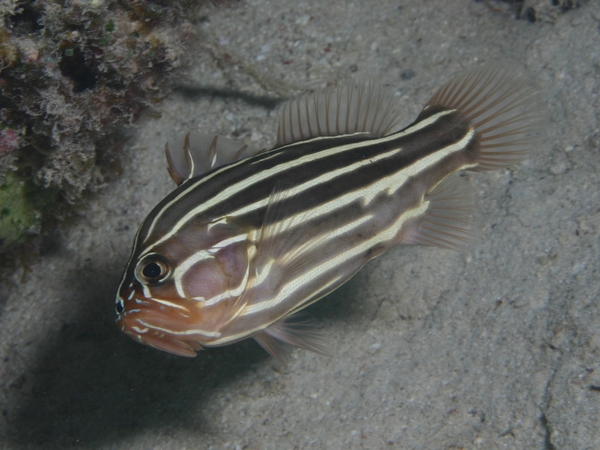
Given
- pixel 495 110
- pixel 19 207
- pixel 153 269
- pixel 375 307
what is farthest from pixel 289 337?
pixel 19 207

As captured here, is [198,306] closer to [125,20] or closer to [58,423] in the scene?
[125,20]

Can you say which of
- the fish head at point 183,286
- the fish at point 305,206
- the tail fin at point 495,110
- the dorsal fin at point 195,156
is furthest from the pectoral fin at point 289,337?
the tail fin at point 495,110

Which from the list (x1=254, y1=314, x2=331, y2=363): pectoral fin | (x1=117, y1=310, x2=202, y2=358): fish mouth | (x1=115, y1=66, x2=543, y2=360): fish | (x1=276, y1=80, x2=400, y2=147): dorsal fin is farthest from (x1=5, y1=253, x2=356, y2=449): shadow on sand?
(x1=117, y1=310, x2=202, y2=358): fish mouth

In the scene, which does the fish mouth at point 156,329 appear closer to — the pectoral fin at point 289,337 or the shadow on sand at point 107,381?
the pectoral fin at point 289,337

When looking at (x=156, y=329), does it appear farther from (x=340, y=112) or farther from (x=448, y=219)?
(x=448, y=219)

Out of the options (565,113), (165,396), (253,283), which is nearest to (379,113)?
(253,283)

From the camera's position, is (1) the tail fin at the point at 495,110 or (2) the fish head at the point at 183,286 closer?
(2) the fish head at the point at 183,286

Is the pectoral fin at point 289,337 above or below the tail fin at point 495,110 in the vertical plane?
below

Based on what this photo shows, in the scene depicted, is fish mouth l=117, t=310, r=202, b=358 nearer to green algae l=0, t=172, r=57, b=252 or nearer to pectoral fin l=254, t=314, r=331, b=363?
pectoral fin l=254, t=314, r=331, b=363
